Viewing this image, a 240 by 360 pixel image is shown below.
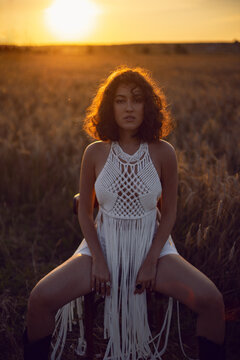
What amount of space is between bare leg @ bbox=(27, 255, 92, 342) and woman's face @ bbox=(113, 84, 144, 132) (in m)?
0.80

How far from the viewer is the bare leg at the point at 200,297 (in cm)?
145

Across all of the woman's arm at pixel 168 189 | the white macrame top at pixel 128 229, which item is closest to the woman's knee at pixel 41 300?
the white macrame top at pixel 128 229

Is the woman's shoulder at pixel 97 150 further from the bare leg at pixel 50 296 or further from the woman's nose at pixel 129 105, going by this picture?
the bare leg at pixel 50 296

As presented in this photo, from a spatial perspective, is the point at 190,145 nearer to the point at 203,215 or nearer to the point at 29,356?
the point at 203,215

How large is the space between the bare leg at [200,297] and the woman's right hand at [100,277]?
0.27 metres

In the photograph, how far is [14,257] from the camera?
292 centimetres

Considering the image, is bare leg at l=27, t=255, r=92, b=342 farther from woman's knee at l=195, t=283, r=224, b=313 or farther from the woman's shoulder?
the woman's shoulder

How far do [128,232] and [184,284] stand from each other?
405 millimetres

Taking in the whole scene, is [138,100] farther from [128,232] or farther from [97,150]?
[128,232]

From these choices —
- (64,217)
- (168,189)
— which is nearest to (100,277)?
(168,189)

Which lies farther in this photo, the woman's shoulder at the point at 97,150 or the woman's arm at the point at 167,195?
the woman's shoulder at the point at 97,150

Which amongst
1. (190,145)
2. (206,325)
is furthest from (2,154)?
(206,325)

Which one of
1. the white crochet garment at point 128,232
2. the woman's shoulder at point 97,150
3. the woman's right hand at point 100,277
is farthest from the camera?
the woman's shoulder at point 97,150

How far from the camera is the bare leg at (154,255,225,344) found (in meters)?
1.45
